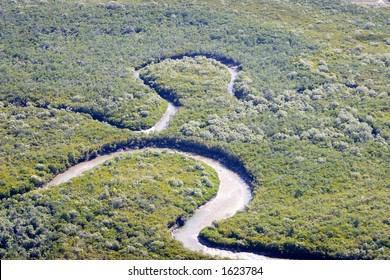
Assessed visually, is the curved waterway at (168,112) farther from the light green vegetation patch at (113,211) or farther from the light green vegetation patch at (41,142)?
the light green vegetation patch at (113,211)

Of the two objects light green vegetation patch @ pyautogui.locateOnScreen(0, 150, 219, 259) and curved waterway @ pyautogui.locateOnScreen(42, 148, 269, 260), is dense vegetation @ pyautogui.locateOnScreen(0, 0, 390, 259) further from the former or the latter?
light green vegetation patch @ pyautogui.locateOnScreen(0, 150, 219, 259)

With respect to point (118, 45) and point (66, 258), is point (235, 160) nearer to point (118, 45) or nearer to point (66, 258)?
point (66, 258)

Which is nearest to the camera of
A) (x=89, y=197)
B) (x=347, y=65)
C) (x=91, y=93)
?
(x=89, y=197)

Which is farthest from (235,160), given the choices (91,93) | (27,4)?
(27,4)

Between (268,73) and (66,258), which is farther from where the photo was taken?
(268,73)

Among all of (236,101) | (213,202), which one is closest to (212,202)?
(213,202)

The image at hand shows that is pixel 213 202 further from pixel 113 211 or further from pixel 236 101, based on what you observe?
pixel 236 101
